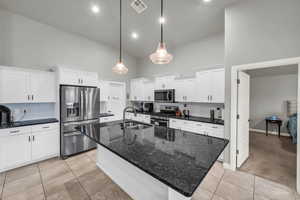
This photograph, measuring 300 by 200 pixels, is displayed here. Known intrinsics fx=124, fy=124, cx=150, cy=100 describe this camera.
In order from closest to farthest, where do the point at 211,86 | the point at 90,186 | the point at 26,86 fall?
1. the point at 90,186
2. the point at 26,86
3. the point at 211,86

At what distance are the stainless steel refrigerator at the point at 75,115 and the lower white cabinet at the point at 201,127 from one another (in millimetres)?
2396

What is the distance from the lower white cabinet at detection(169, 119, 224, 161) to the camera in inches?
112

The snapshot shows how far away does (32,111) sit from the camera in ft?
10.2

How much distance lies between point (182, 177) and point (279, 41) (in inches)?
110

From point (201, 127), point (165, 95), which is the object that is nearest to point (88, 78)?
point (165, 95)

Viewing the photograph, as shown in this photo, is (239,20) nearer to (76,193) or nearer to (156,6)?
(156,6)

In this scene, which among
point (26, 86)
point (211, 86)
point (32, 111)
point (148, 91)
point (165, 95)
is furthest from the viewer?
point (148, 91)

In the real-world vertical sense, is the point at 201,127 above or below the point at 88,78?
below

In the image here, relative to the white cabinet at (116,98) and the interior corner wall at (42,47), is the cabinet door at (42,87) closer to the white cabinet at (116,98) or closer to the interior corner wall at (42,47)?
the interior corner wall at (42,47)

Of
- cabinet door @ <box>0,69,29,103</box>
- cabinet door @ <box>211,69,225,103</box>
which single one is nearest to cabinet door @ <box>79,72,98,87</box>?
cabinet door @ <box>0,69,29,103</box>

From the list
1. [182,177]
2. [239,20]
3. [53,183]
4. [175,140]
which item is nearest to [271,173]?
[175,140]

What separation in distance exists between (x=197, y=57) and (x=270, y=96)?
374 cm

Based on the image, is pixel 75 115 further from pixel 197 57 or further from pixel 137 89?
pixel 197 57

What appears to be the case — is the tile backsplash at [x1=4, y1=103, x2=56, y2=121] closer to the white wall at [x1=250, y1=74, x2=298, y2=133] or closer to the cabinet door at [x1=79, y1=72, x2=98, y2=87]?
the cabinet door at [x1=79, y1=72, x2=98, y2=87]
